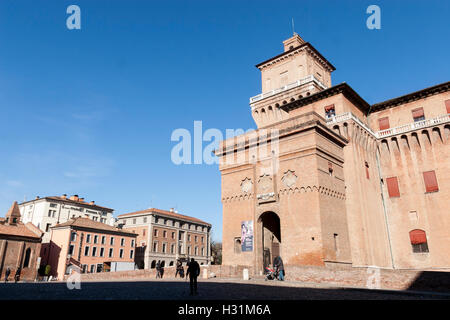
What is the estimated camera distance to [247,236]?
2602 cm

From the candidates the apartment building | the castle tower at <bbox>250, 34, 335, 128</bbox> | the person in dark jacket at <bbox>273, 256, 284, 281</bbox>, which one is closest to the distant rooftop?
the apartment building

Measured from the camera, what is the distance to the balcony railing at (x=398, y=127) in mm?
28672

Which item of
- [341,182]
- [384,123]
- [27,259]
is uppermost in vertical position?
[384,123]

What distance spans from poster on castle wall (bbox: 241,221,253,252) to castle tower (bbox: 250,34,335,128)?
13.6 m

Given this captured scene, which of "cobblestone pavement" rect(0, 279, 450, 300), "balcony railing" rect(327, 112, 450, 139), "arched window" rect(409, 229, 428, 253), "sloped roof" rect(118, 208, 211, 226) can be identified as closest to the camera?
"cobblestone pavement" rect(0, 279, 450, 300)

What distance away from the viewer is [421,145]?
30.2 metres

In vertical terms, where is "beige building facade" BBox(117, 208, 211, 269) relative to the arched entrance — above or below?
above

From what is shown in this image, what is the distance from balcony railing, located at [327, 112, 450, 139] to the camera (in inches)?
1129

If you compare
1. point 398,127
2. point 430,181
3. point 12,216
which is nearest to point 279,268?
point 430,181

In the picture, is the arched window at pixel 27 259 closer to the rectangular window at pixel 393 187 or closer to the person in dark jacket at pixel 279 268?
the person in dark jacket at pixel 279 268

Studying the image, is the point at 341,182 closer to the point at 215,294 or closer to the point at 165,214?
the point at 215,294

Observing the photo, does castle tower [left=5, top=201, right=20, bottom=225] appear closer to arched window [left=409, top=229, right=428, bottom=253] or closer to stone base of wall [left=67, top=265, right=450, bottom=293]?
stone base of wall [left=67, top=265, right=450, bottom=293]

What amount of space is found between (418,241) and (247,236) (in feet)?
50.1
